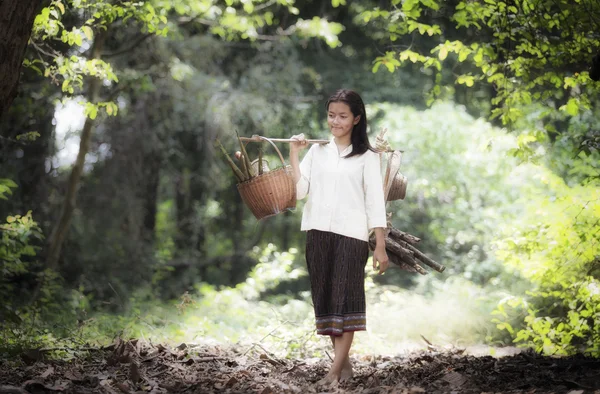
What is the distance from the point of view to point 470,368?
4.96 meters

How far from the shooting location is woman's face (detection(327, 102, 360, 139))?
470 centimetres

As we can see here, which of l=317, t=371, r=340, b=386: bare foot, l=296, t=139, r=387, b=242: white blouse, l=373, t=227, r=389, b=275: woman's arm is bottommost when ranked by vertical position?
l=317, t=371, r=340, b=386: bare foot

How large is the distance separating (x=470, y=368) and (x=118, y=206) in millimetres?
7662

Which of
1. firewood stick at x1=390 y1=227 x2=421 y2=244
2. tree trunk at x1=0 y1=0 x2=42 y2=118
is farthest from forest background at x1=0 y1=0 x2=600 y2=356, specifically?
firewood stick at x1=390 y1=227 x2=421 y2=244

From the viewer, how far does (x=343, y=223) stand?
4641 mm

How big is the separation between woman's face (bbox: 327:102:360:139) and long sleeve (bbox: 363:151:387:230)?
0.22 m

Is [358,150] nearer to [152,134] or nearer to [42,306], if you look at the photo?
[42,306]

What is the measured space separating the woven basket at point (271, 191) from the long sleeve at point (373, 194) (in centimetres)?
49

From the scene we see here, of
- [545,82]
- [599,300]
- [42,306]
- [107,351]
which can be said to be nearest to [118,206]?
[42,306]

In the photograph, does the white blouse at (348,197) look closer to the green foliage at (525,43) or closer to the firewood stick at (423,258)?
the firewood stick at (423,258)

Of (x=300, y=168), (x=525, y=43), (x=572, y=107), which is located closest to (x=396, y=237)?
(x=300, y=168)

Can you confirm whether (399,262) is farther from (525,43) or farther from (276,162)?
(276,162)

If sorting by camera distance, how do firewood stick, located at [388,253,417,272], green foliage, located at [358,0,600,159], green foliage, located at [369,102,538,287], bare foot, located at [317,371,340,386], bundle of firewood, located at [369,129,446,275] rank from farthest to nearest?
1. green foliage, located at [369,102,538,287]
2. green foliage, located at [358,0,600,159]
3. firewood stick, located at [388,253,417,272]
4. bundle of firewood, located at [369,129,446,275]
5. bare foot, located at [317,371,340,386]

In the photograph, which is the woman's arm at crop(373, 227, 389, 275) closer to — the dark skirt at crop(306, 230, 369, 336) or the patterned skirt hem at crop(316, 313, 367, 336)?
the dark skirt at crop(306, 230, 369, 336)
